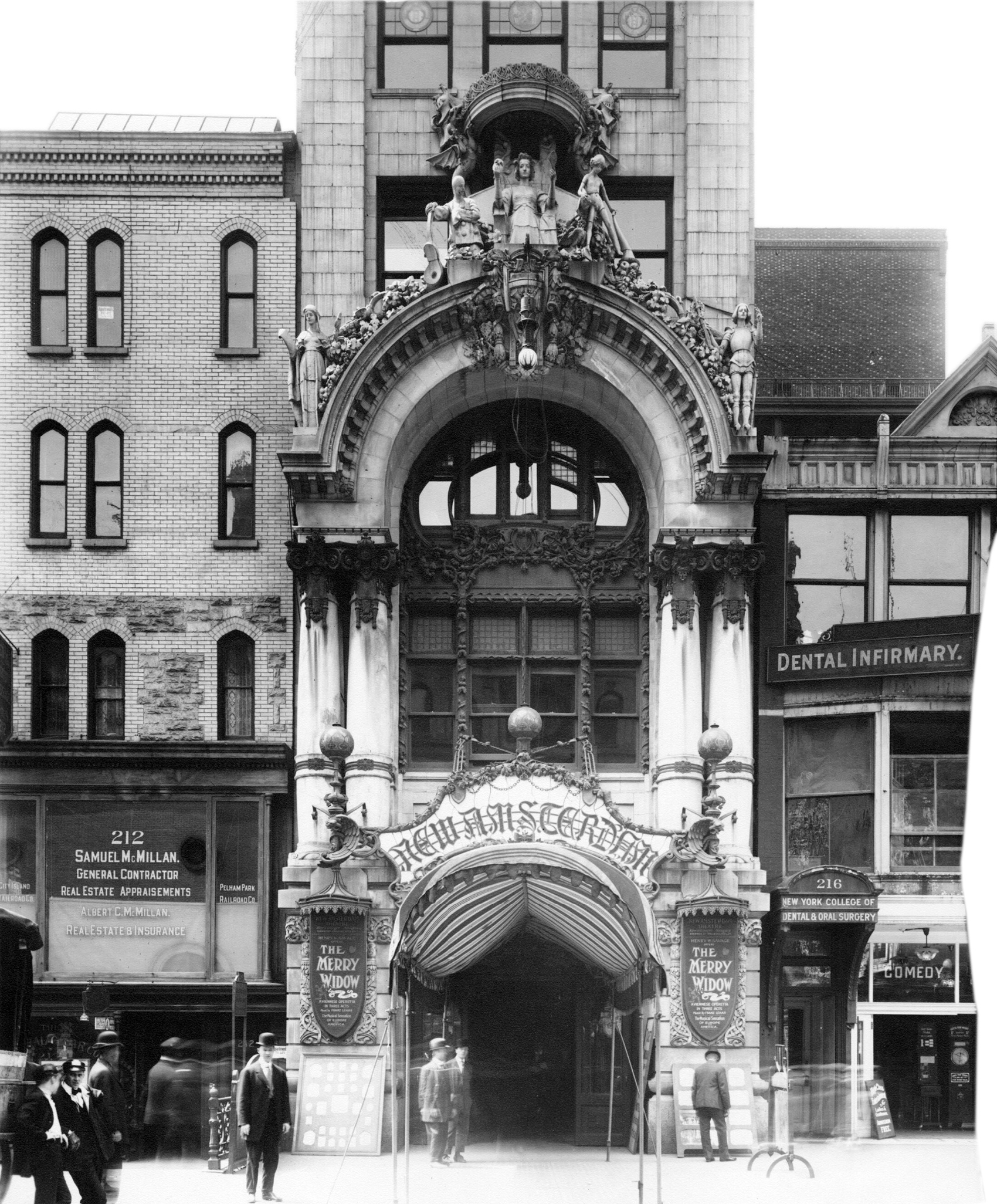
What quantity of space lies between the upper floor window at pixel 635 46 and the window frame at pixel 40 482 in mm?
11147

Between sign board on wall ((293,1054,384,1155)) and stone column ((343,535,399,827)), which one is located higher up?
stone column ((343,535,399,827))

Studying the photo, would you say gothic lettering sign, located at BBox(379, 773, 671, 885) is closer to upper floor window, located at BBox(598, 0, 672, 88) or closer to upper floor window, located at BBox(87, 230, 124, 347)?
upper floor window, located at BBox(87, 230, 124, 347)

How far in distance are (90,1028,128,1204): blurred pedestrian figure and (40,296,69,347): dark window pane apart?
13.6 m

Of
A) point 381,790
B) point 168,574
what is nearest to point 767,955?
point 381,790

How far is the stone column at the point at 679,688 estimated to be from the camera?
25.7 meters

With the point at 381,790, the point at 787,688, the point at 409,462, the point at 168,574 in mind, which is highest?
the point at 409,462

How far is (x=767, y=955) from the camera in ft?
85.2

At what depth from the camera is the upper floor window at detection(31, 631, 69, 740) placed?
88.6 ft

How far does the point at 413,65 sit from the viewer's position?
2805cm

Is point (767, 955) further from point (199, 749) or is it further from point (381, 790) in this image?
point (199, 749)

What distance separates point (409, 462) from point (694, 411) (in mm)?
4837

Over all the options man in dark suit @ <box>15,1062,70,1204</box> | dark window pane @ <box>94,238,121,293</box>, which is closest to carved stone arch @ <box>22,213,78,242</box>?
dark window pane @ <box>94,238,121,293</box>

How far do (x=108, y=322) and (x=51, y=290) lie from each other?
1.12m

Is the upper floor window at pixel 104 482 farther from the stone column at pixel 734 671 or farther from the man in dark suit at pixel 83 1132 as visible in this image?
the man in dark suit at pixel 83 1132
